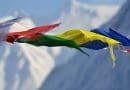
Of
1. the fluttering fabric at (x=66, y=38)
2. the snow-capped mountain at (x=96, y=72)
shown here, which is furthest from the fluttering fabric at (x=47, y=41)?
the snow-capped mountain at (x=96, y=72)

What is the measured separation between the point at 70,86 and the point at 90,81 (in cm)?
42

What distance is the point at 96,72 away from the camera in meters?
6.26

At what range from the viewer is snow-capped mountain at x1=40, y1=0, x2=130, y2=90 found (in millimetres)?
5602

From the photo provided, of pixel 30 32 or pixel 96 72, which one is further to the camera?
pixel 96 72

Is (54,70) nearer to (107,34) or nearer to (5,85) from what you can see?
(5,85)

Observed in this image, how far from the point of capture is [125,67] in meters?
5.60

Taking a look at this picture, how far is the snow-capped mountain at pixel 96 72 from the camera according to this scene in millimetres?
5602

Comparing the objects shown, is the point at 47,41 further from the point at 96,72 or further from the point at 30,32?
the point at 96,72

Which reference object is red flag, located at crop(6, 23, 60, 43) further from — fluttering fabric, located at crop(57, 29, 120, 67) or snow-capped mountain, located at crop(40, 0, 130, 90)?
snow-capped mountain, located at crop(40, 0, 130, 90)

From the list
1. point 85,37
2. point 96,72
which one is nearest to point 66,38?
point 85,37

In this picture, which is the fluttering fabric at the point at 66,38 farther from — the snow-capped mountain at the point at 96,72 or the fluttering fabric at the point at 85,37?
the snow-capped mountain at the point at 96,72

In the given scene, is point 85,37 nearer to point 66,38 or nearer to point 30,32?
point 66,38

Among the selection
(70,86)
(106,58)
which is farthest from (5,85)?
(106,58)

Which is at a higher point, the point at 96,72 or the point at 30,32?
the point at 30,32
